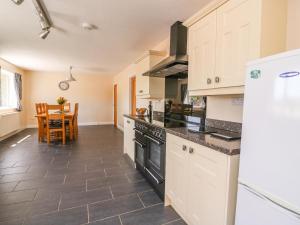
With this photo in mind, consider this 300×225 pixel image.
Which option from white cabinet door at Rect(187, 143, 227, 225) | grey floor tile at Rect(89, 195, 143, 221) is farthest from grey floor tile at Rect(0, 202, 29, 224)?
white cabinet door at Rect(187, 143, 227, 225)

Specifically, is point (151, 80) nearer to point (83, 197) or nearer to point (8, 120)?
point (83, 197)

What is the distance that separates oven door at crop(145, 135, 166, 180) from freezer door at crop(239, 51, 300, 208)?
100 centimetres

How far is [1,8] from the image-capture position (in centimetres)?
216

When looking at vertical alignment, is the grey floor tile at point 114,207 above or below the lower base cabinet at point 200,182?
below

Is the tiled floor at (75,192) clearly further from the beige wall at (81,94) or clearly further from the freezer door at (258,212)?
the beige wall at (81,94)

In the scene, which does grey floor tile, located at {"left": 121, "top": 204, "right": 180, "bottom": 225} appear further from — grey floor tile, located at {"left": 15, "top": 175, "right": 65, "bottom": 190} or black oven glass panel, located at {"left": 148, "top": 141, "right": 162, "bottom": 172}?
grey floor tile, located at {"left": 15, "top": 175, "right": 65, "bottom": 190}

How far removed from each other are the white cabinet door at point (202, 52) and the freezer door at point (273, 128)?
65 centimetres

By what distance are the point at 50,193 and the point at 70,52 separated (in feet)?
10.6

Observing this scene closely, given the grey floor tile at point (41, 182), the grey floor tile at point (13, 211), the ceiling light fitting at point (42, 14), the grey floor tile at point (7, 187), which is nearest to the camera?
the grey floor tile at point (13, 211)

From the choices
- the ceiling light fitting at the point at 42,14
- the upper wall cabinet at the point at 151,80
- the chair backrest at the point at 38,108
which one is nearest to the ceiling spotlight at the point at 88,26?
the ceiling light fitting at the point at 42,14

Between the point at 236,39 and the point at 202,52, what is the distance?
0.42 meters

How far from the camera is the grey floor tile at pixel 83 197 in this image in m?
1.94

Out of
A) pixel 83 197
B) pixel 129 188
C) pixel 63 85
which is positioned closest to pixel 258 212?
pixel 129 188

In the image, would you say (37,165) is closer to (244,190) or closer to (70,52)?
(70,52)
